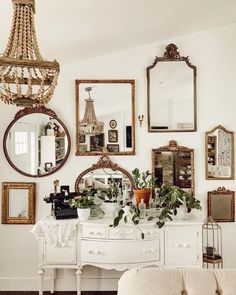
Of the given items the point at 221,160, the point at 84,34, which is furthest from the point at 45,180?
the point at 221,160

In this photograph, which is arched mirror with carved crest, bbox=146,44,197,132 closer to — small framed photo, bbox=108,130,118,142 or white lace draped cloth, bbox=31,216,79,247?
small framed photo, bbox=108,130,118,142

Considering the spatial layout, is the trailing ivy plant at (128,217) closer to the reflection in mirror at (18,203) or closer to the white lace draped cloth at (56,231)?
the white lace draped cloth at (56,231)

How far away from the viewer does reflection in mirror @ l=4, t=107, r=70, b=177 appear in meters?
4.08

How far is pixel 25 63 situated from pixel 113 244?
2.25m

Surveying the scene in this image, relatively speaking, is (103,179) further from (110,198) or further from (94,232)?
(94,232)

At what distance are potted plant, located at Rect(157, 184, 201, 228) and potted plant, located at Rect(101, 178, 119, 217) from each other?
467 mm

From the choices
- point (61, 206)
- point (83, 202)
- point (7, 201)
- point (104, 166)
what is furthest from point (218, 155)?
point (7, 201)

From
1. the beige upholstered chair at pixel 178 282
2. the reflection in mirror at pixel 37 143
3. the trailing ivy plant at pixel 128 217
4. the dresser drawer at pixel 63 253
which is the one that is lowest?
the dresser drawer at pixel 63 253

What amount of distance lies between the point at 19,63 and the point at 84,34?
1760 millimetres

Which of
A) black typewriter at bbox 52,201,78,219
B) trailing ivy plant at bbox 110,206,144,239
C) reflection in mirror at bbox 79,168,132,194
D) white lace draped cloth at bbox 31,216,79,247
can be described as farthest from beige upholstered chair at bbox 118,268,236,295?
reflection in mirror at bbox 79,168,132,194

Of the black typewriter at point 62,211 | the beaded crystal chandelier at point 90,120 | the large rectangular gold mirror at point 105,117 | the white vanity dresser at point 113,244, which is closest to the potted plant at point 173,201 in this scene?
the white vanity dresser at point 113,244

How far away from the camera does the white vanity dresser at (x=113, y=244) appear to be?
3.51m

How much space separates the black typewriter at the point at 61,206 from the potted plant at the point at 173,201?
861mm

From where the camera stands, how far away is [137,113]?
13.5 ft
